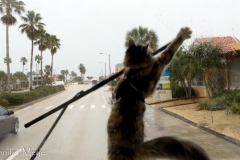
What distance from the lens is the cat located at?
178cm

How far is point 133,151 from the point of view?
5.96 feet

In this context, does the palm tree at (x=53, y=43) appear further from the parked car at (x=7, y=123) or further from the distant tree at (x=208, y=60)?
the parked car at (x=7, y=123)

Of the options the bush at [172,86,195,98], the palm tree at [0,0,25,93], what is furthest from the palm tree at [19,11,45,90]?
the bush at [172,86,195,98]

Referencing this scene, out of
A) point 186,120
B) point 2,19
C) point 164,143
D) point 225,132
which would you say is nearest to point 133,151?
point 164,143

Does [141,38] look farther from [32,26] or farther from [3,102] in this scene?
[32,26]

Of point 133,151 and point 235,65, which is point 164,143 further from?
point 235,65

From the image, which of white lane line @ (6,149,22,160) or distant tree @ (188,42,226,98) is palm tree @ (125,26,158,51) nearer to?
white lane line @ (6,149,22,160)

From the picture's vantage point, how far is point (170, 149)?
179 centimetres

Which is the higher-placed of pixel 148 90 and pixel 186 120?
pixel 148 90

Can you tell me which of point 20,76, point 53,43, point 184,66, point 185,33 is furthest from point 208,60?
point 20,76

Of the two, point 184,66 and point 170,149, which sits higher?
point 184,66

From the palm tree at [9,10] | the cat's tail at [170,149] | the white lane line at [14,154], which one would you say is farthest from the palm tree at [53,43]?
the cat's tail at [170,149]

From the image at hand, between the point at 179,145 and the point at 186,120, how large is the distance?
45.7 feet

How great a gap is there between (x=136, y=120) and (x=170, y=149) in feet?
0.90
